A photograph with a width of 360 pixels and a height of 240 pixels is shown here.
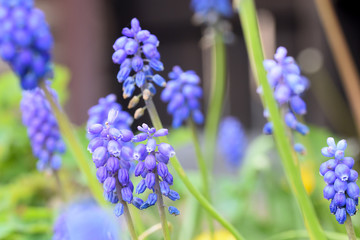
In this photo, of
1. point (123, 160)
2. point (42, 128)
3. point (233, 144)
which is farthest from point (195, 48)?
point (123, 160)

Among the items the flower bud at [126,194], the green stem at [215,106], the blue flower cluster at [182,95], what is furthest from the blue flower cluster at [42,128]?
the flower bud at [126,194]

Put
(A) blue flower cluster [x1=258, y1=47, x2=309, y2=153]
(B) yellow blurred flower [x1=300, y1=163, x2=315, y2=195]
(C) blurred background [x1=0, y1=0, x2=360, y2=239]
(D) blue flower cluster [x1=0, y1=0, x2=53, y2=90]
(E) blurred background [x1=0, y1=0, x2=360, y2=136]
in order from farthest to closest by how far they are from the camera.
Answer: (E) blurred background [x1=0, y1=0, x2=360, y2=136], (C) blurred background [x1=0, y1=0, x2=360, y2=239], (B) yellow blurred flower [x1=300, y1=163, x2=315, y2=195], (D) blue flower cluster [x1=0, y1=0, x2=53, y2=90], (A) blue flower cluster [x1=258, y1=47, x2=309, y2=153]

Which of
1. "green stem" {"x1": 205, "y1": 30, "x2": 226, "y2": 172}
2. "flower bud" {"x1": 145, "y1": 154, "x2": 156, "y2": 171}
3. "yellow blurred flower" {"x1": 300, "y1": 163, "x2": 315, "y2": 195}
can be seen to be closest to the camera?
"flower bud" {"x1": 145, "y1": 154, "x2": 156, "y2": 171}

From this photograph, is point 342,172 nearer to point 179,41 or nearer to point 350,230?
point 350,230

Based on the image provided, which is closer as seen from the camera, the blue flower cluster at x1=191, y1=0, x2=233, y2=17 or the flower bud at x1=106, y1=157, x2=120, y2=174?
the flower bud at x1=106, y1=157, x2=120, y2=174

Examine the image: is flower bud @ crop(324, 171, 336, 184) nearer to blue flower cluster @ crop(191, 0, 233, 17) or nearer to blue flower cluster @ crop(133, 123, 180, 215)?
blue flower cluster @ crop(133, 123, 180, 215)

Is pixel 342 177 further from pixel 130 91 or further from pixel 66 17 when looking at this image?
pixel 66 17

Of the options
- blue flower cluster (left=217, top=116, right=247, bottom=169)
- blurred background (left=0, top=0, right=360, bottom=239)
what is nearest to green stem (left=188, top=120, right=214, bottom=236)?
blue flower cluster (left=217, top=116, right=247, bottom=169)

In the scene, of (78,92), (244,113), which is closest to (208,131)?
(78,92)
